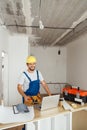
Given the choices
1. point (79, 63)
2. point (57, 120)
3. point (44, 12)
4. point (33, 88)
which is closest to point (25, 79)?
point (33, 88)

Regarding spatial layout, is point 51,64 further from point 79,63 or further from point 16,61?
point 16,61

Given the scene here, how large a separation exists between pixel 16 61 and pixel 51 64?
10.8ft

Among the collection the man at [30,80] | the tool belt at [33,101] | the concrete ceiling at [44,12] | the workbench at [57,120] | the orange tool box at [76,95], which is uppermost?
the concrete ceiling at [44,12]

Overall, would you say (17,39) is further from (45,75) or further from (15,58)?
(45,75)

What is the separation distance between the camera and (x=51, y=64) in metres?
8.53

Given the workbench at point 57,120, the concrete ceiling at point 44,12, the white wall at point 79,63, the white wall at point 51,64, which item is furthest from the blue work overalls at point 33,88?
the white wall at point 51,64

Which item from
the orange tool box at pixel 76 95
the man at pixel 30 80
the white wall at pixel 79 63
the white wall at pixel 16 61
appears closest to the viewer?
the orange tool box at pixel 76 95

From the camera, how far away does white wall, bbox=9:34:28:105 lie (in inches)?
212

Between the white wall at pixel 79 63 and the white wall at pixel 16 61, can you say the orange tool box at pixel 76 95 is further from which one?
the white wall at pixel 79 63

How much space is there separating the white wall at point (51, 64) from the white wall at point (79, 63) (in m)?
0.94

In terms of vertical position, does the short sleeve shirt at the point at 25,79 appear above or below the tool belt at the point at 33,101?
above

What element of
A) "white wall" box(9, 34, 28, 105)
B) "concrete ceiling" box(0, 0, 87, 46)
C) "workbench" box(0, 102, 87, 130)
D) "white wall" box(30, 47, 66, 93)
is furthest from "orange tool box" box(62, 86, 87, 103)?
"white wall" box(30, 47, 66, 93)

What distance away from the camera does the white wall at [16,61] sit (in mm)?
5395

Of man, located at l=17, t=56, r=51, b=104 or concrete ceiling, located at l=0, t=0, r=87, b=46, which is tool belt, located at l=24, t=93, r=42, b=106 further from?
concrete ceiling, located at l=0, t=0, r=87, b=46
